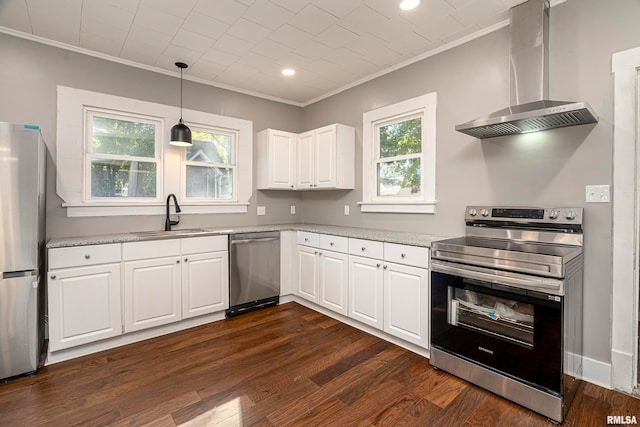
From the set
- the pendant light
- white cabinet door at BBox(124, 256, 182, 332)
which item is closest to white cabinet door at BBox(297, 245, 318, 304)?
white cabinet door at BBox(124, 256, 182, 332)

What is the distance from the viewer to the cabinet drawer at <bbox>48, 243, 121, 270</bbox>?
2.40 metres

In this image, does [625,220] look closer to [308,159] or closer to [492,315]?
[492,315]

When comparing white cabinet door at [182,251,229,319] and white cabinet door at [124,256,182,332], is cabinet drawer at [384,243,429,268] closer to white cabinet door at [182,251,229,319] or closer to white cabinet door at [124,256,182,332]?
white cabinet door at [182,251,229,319]

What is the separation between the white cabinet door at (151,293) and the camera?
272 cm

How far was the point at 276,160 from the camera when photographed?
13.2ft

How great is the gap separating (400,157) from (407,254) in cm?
125

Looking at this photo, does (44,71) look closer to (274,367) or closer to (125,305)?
(125,305)

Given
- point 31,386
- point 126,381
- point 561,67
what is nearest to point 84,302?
point 31,386

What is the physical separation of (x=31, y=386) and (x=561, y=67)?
4.27 m

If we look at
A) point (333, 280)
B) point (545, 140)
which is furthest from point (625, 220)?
point (333, 280)

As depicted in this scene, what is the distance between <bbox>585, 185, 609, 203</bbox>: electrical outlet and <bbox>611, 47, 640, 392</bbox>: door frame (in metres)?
0.04

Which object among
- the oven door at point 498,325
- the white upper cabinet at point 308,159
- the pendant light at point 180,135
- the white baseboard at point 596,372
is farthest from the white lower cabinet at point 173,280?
the white baseboard at point 596,372

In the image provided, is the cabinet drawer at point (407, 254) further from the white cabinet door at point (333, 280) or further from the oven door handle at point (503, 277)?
the white cabinet door at point (333, 280)

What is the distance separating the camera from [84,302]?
2.51 meters
